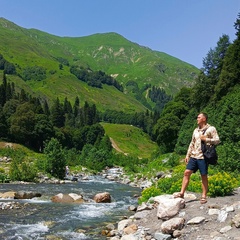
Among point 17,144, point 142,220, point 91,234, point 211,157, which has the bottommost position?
point 17,144

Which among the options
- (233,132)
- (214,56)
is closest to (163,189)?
(233,132)

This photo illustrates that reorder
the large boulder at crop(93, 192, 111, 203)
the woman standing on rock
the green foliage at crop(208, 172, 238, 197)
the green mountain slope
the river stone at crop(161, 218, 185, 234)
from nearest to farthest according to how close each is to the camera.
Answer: the river stone at crop(161, 218, 185, 234) < the woman standing on rock < the green foliage at crop(208, 172, 238, 197) < the large boulder at crop(93, 192, 111, 203) < the green mountain slope

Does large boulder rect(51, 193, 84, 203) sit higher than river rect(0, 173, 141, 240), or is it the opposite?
river rect(0, 173, 141, 240)

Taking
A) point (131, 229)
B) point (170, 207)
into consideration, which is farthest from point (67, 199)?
point (170, 207)

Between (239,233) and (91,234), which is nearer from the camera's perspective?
(239,233)

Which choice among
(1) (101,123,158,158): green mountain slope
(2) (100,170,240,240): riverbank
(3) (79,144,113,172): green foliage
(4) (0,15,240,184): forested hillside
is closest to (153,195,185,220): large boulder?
(2) (100,170,240,240): riverbank

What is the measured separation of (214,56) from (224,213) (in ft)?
218

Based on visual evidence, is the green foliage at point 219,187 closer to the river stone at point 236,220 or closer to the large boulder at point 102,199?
the river stone at point 236,220

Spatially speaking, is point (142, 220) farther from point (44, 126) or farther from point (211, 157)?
point (44, 126)

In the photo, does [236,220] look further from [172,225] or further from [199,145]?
[199,145]

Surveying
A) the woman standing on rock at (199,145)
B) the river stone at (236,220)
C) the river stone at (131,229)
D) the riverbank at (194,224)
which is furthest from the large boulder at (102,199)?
the river stone at (236,220)

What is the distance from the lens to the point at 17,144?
93.7 metres

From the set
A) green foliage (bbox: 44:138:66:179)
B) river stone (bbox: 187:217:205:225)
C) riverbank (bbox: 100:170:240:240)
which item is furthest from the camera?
green foliage (bbox: 44:138:66:179)

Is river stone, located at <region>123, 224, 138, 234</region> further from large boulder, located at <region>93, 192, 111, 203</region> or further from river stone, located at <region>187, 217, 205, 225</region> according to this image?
large boulder, located at <region>93, 192, 111, 203</region>
